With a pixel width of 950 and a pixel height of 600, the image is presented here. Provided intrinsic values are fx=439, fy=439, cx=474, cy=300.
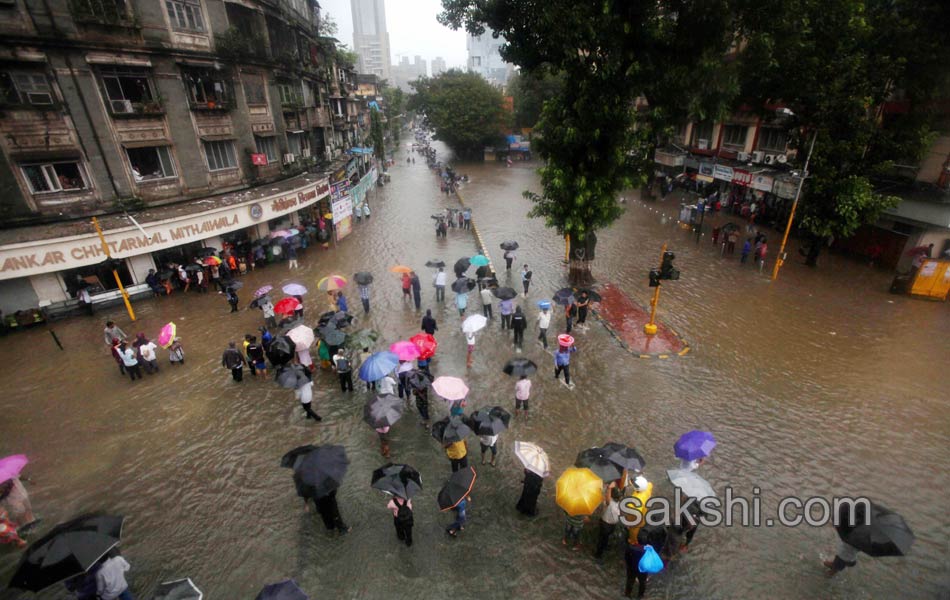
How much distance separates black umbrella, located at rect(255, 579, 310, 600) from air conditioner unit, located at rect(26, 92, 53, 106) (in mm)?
19669

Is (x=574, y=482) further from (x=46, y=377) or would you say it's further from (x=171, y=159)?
(x=171, y=159)

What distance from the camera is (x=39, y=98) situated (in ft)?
51.9

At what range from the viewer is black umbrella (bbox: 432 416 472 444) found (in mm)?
8164

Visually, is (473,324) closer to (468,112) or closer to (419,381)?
(419,381)

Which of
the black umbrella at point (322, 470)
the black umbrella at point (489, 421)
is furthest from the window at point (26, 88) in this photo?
the black umbrella at point (489, 421)

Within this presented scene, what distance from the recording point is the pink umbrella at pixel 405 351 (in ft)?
36.4

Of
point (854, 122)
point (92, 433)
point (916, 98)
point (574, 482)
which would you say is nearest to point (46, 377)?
point (92, 433)

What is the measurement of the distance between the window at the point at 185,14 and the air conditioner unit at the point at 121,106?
397cm

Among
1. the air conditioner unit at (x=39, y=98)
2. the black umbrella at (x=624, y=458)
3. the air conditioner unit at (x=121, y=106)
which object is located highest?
the air conditioner unit at (x=39, y=98)

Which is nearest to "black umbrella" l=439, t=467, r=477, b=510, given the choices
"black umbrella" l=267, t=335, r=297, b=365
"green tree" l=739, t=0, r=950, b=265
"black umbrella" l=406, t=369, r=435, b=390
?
"black umbrella" l=406, t=369, r=435, b=390

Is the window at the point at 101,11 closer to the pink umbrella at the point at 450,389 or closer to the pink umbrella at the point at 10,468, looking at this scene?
the pink umbrella at the point at 10,468

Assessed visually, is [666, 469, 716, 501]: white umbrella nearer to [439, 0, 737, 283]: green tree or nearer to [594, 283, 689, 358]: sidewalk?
[594, 283, 689, 358]: sidewalk

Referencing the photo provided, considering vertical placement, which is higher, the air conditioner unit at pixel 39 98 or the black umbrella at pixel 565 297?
the air conditioner unit at pixel 39 98

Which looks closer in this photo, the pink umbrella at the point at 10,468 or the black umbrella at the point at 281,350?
the pink umbrella at the point at 10,468
